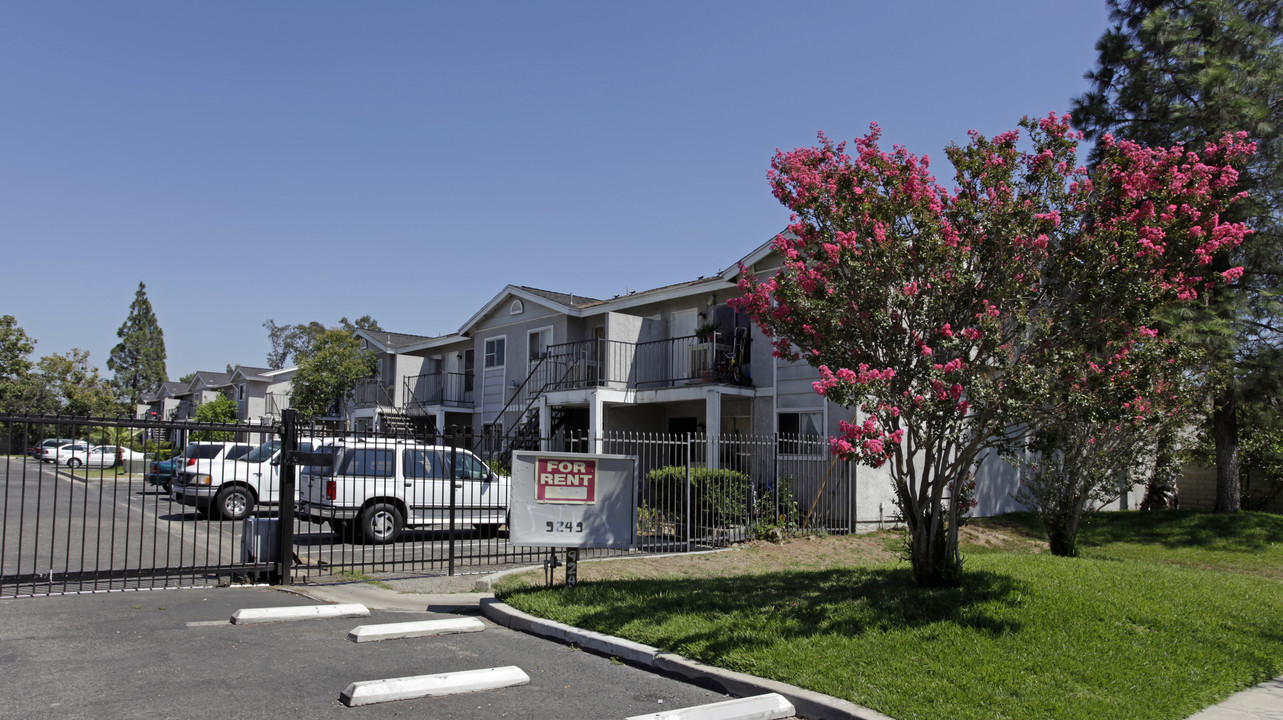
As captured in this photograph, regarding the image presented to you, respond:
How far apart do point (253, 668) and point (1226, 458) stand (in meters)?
20.1

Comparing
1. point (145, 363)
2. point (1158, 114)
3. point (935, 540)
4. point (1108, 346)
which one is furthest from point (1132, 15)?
point (145, 363)

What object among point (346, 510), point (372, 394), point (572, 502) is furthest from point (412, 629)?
point (372, 394)

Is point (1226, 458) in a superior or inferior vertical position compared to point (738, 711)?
superior

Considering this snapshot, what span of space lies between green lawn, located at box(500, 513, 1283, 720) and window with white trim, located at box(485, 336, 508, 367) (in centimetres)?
1831

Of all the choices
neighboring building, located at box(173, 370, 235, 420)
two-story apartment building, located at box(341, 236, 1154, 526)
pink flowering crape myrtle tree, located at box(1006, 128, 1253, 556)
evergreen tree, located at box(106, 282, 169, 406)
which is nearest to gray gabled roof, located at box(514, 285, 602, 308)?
two-story apartment building, located at box(341, 236, 1154, 526)

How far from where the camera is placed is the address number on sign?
9.16 m

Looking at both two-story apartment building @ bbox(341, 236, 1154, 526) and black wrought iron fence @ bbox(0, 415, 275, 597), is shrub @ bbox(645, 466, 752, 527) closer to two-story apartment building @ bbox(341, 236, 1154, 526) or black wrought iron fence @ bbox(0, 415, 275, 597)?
two-story apartment building @ bbox(341, 236, 1154, 526)

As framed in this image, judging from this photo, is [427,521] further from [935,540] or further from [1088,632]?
[1088,632]

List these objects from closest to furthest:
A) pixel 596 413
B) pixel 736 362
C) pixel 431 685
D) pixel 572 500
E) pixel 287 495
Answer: pixel 431 685 → pixel 572 500 → pixel 287 495 → pixel 736 362 → pixel 596 413

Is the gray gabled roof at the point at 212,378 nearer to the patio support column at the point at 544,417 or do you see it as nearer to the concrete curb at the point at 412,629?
the patio support column at the point at 544,417

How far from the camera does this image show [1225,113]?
1712 cm

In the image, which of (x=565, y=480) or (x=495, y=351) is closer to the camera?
(x=565, y=480)

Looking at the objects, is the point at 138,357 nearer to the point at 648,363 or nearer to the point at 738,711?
the point at 648,363

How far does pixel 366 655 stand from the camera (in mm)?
6832
